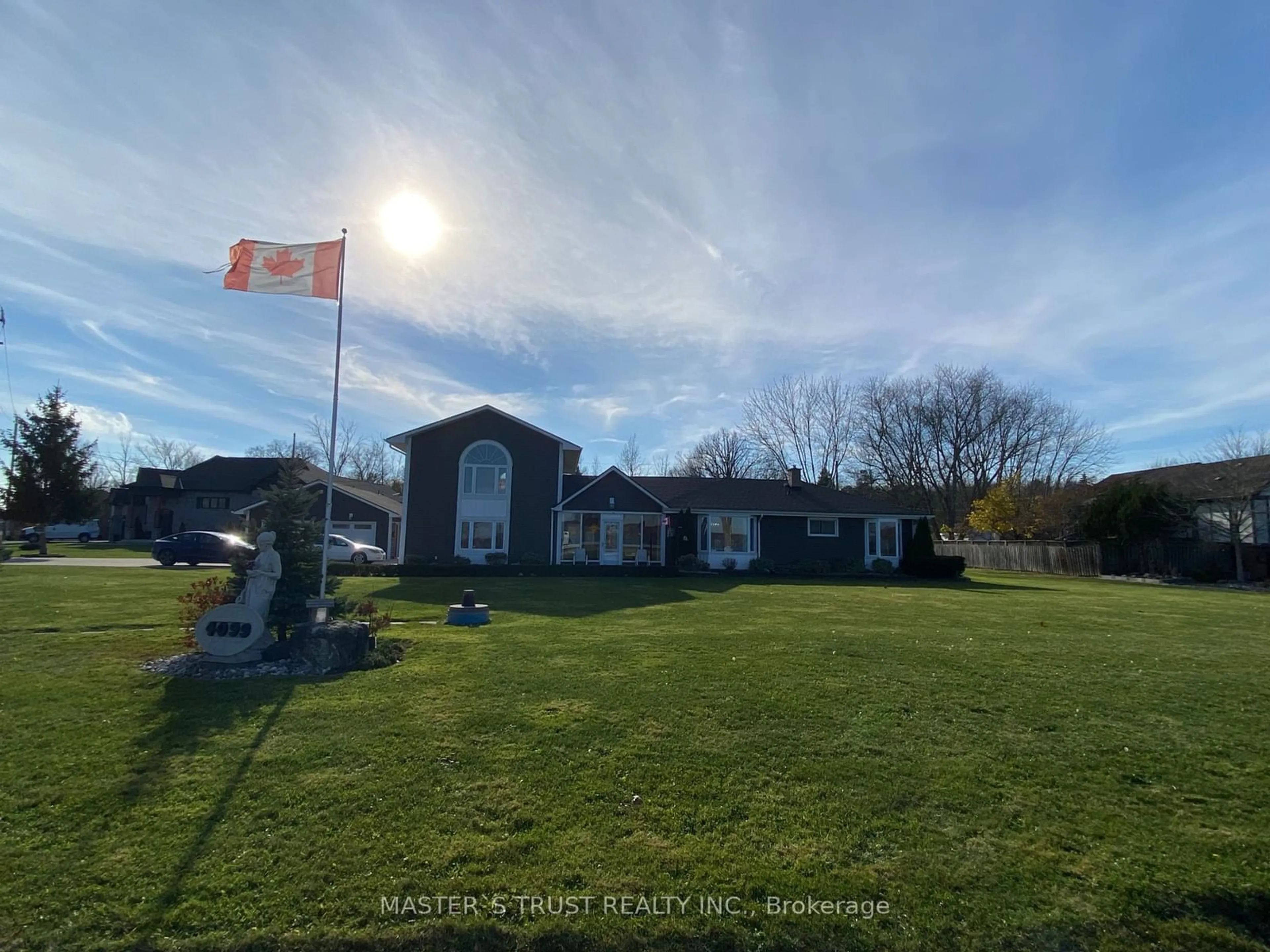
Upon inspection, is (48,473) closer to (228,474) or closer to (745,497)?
(228,474)

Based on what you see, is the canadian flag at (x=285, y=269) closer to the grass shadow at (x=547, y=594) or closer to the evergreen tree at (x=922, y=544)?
the grass shadow at (x=547, y=594)

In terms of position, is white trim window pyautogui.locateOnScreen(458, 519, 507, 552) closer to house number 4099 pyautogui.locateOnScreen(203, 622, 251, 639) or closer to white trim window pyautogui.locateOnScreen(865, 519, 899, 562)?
white trim window pyautogui.locateOnScreen(865, 519, 899, 562)

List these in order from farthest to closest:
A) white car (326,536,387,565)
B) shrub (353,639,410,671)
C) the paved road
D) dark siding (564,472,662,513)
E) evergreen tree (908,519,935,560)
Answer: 1. evergreen tree (908,519,935,560)
2. dark siding (564,472,662,513)
3. white car (326,536,387,565)
4. the paved road
5. shrub (353,639,410,671)

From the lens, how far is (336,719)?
6.41 meters

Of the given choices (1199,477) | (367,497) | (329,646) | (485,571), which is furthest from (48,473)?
(1199,477)

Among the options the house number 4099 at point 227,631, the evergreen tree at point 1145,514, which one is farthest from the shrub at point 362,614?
the evergreen tree at point 1145,514

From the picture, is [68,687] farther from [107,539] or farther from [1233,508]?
[107,539]

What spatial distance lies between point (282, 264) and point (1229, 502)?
40.1 meters

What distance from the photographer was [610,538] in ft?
98.6

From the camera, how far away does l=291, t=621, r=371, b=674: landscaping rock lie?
866 centimetres

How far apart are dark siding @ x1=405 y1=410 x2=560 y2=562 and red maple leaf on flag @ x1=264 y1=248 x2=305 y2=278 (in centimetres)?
1844

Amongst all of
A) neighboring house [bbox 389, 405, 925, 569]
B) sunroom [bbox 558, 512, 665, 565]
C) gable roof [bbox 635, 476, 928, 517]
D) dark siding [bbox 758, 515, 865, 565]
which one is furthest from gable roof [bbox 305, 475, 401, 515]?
dark siding [bbox 758, 515, 865, 565]

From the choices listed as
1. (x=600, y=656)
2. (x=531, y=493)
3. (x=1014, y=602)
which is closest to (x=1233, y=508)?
(x=1014, y=602)

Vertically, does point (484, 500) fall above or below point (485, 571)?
above
